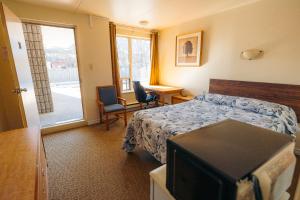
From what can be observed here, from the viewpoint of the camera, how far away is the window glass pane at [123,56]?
429 centimetres

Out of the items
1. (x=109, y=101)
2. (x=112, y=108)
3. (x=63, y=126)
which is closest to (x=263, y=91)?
(x=112, y=108)

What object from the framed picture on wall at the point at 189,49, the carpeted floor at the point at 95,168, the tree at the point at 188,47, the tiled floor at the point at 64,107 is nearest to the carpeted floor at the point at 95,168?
the carpeted floor at the point at 95,168

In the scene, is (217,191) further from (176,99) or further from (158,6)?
(176,99)

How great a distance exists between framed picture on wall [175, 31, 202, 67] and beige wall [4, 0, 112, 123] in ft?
5.82

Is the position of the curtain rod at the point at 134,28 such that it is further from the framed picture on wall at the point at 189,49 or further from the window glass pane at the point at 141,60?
the framed picture on wall at the point at 189,49

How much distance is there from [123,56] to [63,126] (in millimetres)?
2390

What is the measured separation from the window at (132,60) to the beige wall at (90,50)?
82 centimetres

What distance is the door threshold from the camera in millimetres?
3137

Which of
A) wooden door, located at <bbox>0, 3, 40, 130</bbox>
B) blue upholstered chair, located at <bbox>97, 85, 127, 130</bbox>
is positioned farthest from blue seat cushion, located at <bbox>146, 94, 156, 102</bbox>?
wooden door, located at <bbox>0, 3, 40, 130</bbox>

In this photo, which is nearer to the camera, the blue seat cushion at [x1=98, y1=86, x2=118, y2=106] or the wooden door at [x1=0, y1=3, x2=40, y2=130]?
the wooden door at [x1=0, y1=3, x2=40, y2=130]

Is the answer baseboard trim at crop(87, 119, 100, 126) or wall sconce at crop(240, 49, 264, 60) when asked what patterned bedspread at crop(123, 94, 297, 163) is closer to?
wall sconce at crop(240, 49, 264, 60)

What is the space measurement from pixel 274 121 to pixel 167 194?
6.34 feet

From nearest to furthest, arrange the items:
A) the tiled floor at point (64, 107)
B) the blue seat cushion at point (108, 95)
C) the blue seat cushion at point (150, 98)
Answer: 1. the blue seat cushion at point (108, 95)
2. the tiled floor at point (64, 107)
3. the blue seat cushion at point (150, 98)

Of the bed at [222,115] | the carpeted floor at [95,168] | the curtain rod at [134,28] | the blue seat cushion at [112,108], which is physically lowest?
the carpeted floor at [95,168]
